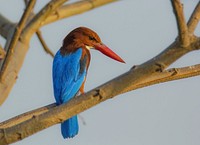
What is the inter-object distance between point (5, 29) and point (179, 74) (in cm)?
81

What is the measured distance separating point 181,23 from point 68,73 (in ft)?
7.89

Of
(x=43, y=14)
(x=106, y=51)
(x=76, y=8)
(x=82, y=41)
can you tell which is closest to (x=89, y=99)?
(x=43, y=14)

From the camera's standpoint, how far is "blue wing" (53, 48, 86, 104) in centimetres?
402

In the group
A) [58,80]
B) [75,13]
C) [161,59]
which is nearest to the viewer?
[161,59]

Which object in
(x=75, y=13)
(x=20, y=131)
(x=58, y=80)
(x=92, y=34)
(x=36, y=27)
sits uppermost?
(x=92, y=34)

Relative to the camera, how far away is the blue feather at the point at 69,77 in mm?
3988

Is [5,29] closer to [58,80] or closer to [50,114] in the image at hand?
[50,114]

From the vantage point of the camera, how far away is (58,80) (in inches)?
160

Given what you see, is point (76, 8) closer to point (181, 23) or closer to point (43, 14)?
point (43, 14)

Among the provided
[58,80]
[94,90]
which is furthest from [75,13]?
[58,80]

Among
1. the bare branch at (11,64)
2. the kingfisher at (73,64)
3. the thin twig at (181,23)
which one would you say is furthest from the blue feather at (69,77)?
the thin twig at (181,23)

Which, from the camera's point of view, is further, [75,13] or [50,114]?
[75,13]

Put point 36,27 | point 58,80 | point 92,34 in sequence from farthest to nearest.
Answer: point 92,34 < point 58,80 < point 36,27

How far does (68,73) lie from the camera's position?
4152mm
